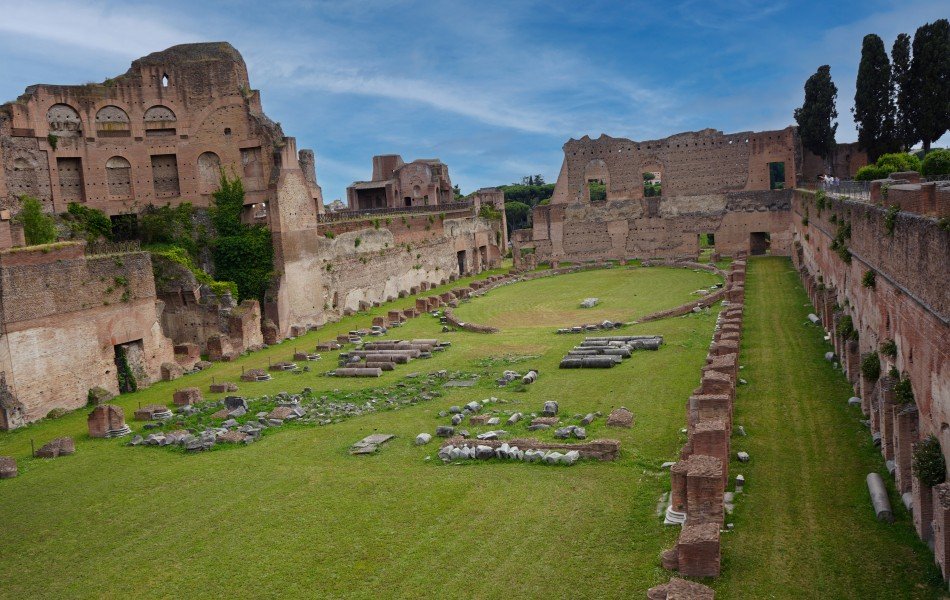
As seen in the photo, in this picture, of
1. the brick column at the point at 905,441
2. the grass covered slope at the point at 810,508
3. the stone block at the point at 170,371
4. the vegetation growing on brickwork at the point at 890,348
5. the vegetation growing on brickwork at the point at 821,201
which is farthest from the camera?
the vegetation growing on brickwork at the point at 821,201

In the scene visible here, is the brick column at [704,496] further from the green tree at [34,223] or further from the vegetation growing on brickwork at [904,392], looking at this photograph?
the green tree at [34,223]

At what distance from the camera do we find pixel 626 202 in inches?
1724

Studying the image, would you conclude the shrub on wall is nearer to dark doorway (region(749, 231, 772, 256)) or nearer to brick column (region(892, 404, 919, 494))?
brick column (region(892, 404, 919, 494))

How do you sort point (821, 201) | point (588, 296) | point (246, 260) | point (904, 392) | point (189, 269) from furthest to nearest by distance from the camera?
1. point (588, 296)
2. point (246, 260)
3. point (189, 269)
4. point (821, 201)
5. point (904, 392)

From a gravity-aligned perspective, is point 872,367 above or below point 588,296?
above

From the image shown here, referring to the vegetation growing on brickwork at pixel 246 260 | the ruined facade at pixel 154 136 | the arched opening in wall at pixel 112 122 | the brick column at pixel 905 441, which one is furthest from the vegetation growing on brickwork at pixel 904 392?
the arched opening in wall at pixel 112 122

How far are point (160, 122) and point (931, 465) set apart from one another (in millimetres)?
27210

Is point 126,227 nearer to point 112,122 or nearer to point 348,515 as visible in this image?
point 112,122

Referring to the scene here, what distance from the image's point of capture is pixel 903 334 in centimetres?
1064

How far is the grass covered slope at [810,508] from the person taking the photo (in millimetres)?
7902

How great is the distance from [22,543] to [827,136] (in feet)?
137

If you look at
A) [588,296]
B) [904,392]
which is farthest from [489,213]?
[904,392]

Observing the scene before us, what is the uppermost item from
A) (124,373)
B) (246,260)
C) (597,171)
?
(597,171)

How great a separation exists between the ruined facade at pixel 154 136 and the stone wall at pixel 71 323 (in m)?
7.81
